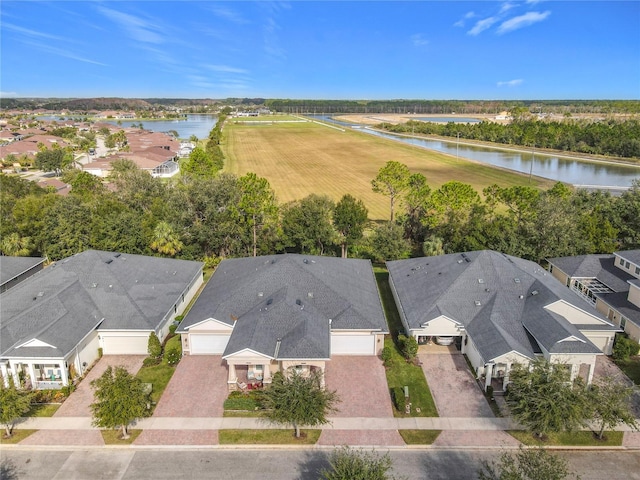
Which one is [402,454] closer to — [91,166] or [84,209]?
[84,209]

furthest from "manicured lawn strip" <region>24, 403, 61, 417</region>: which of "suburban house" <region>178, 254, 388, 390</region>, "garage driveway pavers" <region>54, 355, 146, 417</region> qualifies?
"suburban house" <region>178, 254, 388, 390</region>

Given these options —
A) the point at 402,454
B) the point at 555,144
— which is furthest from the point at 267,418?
the point at 555,144

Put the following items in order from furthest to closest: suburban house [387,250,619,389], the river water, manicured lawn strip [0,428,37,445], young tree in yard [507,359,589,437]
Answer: the river water < suburban house [387,250,619,389] < manicured lawn strip [0,428,37,445] < young tree in yard [507,359,589,437]

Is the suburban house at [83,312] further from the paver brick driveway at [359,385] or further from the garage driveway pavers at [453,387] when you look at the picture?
the garage driveway pavers at [453,387]

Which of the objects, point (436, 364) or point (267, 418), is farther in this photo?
point (436, 364)

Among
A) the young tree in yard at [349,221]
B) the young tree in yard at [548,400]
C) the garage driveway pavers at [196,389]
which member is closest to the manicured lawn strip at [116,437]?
the garage driveway pavers at [196,389]

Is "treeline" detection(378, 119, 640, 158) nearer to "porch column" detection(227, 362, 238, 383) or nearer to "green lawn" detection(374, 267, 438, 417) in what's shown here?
"green lawn" detection(374, 267, 438, 417)
